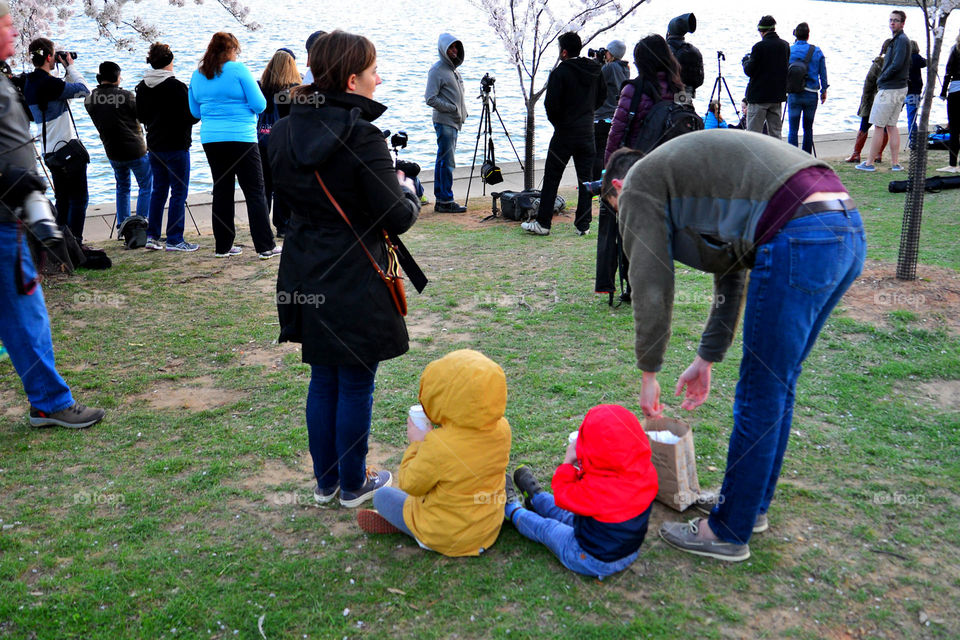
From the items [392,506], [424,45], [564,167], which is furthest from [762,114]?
[424,45]

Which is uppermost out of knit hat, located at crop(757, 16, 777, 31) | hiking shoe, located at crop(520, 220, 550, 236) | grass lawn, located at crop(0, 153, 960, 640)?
knit hat, located at crop(757, 16, 777, 31)

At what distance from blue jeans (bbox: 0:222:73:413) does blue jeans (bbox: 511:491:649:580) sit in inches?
97.4

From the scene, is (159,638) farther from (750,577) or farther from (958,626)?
(958,626)

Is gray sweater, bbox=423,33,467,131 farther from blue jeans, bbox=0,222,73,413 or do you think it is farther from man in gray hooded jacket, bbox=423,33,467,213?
blue jeans, bbox=0,222,73,413

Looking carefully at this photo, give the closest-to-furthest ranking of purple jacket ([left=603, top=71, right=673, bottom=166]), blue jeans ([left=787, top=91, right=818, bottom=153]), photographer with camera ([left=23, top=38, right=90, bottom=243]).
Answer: purple jacket ([left=603, top=71, right=673, bottom=166]) → photographer with camera ([left=23, top=38, right=90, bottom=243]) → blue jeans ([left=787, top=91, right=818, bottom=153])

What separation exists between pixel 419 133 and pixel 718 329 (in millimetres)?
14666

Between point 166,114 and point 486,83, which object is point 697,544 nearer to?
point 166,114

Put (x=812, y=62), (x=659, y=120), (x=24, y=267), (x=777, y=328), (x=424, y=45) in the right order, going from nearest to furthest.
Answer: (x=777, y=328) → (x=24, y=267) → (x=659, y=120) → (x=812, y=62) → (x=424, y=45)

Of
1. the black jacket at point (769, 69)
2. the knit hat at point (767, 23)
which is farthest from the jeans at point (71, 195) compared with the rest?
the knit hat at point (767, 23)

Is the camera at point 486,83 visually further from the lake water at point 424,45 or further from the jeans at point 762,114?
the jeans at point 762,114

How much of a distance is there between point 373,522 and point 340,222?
1125 millimetres

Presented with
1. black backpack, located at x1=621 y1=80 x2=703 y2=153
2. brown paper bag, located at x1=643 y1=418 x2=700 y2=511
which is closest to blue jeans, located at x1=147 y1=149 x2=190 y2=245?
A: black backpack, located at x1=621 y1=80 x2=703 y2=153

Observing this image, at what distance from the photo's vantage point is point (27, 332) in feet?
11.9

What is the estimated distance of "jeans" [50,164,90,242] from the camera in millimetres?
6496
